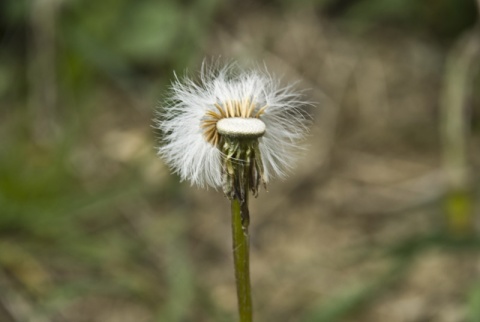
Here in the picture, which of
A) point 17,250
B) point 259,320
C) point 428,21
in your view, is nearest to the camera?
point 259,320

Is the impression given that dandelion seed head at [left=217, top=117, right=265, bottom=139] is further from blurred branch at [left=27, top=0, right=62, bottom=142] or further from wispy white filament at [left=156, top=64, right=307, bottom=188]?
blurred branch at [left=27, top=0, right=62, bottom=142]

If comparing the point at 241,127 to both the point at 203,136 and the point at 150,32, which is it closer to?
the point at 203,136

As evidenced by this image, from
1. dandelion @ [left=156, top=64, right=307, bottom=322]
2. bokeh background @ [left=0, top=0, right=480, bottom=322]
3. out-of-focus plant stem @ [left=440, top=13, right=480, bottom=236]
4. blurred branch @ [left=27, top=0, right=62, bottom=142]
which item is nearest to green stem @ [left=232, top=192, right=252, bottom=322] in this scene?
dandelion @ [left=156, top=64, right=307, bottom=322]

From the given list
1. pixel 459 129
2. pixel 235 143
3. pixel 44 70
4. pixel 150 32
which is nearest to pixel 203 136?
pixel 235 143

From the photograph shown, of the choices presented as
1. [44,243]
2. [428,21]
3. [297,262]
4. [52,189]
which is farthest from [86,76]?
[428,21]

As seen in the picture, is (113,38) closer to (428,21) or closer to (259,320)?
(428,21)
